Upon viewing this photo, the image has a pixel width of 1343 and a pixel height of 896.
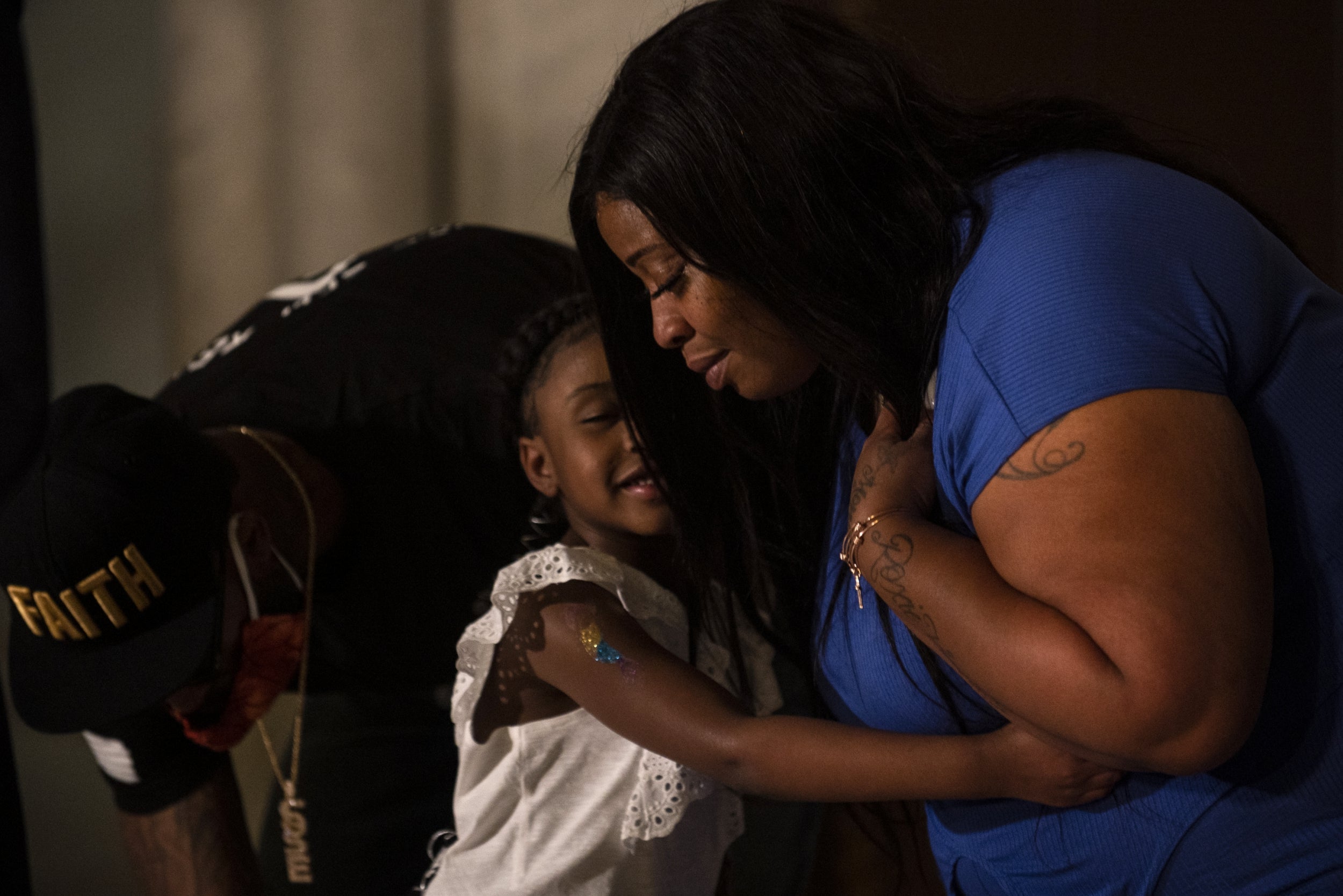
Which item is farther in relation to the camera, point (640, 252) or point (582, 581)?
point (582, 581)

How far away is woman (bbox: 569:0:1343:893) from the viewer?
1.83ft

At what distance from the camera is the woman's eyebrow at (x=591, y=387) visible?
1.14 m

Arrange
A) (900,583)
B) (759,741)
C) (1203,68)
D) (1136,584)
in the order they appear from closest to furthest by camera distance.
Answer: (1136,584), (900,583), (759,741), (1203,68)

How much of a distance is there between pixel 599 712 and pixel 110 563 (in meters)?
0.52

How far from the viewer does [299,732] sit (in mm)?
1260

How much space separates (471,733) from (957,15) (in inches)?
38.3

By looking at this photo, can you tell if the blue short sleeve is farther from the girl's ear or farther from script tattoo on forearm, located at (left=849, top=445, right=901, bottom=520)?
the girl's ear

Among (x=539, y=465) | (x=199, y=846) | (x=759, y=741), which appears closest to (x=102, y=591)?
(x=199, y=846)

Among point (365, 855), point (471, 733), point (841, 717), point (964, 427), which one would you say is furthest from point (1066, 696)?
point (365, 855)

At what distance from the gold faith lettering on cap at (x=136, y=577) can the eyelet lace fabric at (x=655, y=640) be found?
1.10 feet

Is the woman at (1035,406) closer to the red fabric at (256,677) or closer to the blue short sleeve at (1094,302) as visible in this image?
the blue short sleeve at (1094,302)

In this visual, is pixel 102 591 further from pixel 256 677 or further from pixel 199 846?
pixel 199 846

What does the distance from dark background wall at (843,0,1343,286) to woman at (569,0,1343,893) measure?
0.61m

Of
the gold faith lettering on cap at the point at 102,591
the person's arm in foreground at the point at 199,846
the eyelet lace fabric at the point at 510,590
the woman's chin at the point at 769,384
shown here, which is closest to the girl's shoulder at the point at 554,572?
the eyelet lace fabric at the point at 510,590
